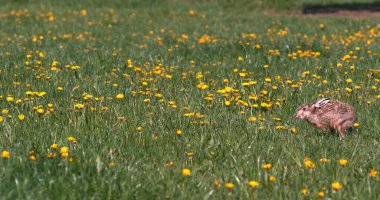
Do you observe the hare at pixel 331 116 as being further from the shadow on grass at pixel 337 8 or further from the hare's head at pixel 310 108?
the shadow on grass at pixel 337 8

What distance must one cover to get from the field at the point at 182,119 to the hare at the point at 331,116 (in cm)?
10

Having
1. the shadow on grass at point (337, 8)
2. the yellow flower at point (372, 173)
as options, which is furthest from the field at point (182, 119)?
the shadow on grass at point (337, 8)

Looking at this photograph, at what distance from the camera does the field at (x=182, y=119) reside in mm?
4027

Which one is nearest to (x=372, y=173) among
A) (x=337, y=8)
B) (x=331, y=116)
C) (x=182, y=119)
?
(x=331, y=116)

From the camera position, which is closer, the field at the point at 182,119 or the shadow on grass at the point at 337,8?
the field at the point at 182,119

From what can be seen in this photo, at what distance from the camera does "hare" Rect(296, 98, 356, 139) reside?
17.4ft

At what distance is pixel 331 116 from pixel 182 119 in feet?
4.39

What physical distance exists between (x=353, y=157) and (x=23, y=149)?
96.5 inches

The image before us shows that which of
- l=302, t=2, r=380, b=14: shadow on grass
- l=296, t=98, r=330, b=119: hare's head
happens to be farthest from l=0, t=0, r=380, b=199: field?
l=302, t=2, r=380, b=14: shadow on grass

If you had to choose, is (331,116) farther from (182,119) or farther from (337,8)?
(337,8)

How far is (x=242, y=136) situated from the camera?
5195mm

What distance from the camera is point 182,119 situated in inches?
225

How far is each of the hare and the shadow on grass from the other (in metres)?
15.3

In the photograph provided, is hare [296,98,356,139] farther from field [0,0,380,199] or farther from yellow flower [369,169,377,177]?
yellow flower [369,169,377,177]
